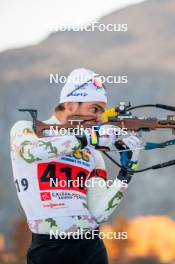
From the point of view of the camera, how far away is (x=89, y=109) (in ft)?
8.44

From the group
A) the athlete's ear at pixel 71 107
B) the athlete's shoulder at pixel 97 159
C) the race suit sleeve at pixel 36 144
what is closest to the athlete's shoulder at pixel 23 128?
the race suit sleeve at pixel 36 144

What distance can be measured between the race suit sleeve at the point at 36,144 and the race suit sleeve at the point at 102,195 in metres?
0.34

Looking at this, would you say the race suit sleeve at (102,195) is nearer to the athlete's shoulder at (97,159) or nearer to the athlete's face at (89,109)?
the athlete's shoulder at (97,159)

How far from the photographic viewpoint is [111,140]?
7.81 feet

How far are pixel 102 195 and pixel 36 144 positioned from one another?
16.9 inches

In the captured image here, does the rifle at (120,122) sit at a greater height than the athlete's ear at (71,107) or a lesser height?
lesser

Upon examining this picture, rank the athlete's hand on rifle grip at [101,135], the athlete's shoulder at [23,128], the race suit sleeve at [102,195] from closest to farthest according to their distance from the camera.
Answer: the athlete's hand on rifle grip at [101,135], the athlete's shoulder at [23,128], the race suit sleeve at [102,195]

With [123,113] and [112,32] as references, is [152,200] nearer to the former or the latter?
[112,32]

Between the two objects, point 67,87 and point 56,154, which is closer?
point 56,154

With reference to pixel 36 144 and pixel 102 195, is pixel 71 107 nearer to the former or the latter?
pixel 36 144

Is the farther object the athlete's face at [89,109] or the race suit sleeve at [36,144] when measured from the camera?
the athlete's face at [89,109]

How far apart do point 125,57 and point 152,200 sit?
1.34m

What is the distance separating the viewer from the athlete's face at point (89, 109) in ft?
8.38

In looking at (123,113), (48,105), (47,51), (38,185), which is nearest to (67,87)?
(123,113)
